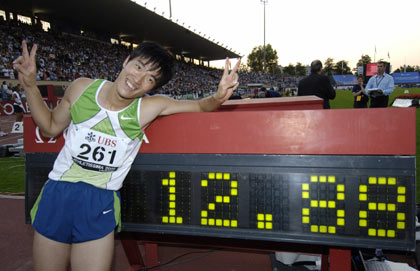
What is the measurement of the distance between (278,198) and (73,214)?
1.07 meters

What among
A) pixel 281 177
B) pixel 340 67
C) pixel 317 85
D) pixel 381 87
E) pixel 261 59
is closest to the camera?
pixel 281 177

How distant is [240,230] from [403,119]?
0.95 m

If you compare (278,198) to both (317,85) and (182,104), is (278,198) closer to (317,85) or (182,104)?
(182,104)

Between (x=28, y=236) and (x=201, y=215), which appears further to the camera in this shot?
(x=28, y=236)

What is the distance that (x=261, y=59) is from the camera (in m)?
83.6

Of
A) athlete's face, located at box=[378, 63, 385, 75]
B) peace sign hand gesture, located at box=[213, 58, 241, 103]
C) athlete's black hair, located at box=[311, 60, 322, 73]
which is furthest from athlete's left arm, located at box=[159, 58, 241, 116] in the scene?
athlete's face, located at box=[378, 63, 385, 75]

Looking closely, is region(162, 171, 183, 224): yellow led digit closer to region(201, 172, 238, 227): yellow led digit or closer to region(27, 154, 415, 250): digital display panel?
region(27, 154, 415, 250): digital display panel

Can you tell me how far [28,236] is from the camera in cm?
349

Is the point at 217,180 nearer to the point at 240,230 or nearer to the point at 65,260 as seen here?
the point at 240,230

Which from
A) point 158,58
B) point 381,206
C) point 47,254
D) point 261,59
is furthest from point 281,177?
point 261,59

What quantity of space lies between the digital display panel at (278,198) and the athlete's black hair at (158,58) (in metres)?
0.46

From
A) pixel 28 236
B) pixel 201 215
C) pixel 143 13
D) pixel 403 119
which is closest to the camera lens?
pixel 403 119

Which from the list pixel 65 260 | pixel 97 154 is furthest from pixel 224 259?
pixel 97 154

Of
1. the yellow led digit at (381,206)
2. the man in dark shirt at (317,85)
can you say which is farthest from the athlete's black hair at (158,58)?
the man in dark shirt at (317,85)
